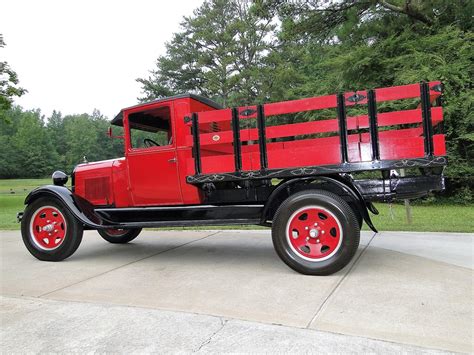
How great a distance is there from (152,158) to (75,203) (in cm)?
129

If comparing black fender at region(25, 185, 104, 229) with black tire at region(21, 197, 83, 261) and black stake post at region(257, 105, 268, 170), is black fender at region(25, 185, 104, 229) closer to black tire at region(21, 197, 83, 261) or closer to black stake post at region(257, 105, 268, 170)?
black tire at region(21, 197, 83, 261)

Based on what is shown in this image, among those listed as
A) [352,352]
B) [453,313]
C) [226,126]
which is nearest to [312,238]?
[453,313]

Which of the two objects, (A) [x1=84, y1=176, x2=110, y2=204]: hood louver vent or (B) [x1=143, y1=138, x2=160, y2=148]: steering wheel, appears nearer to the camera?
(B) [x1=143, y1=138, x2=160, y2=148]: steering wheel

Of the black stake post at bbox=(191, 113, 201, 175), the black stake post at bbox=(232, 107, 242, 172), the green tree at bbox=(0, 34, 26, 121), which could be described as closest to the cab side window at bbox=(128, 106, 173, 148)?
the black stake post at bbox=(191, 113, 201, 175)

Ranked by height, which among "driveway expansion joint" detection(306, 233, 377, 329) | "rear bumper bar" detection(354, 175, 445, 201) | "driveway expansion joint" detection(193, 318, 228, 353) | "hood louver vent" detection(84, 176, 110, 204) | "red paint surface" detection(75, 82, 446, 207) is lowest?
"driveway expansion joint" detection(306, 233, 377, 329)

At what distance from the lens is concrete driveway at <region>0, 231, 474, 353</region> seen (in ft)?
8.57

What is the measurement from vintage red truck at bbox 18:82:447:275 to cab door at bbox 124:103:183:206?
1cm

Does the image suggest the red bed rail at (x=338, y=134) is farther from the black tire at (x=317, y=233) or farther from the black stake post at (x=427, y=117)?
the black tire at (x=317, y=233)

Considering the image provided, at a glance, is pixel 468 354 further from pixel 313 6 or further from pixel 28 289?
pixel 313 6

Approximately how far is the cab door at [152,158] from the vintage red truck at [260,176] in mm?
15

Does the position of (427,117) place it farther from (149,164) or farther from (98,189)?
(98,189)

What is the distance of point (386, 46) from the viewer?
14352 mm

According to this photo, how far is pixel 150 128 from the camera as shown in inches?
219

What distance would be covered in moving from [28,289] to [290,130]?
336 cm
